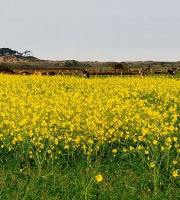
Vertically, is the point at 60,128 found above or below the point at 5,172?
above

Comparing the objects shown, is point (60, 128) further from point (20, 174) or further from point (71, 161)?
point (20, 174)

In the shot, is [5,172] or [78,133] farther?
[78,133]

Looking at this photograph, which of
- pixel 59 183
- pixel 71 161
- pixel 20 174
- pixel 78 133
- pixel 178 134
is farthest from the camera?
pixel 178 134

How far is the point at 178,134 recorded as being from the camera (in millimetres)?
9414

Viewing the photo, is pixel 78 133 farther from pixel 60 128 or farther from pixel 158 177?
pixel 158 177

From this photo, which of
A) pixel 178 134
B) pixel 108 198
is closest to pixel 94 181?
pixel 108 198

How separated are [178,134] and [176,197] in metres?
3.21

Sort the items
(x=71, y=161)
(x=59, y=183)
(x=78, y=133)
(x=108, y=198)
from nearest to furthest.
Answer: (x=108, y=198), (x=59, y=183), (x=71, y=161), (x=78, y=133)

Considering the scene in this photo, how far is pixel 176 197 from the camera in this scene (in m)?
6.40

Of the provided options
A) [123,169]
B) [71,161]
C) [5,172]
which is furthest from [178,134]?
[5,172]

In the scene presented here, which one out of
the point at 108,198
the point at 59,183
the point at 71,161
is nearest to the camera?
the point at 108,198

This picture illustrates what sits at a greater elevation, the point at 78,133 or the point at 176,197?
the point at 78,133

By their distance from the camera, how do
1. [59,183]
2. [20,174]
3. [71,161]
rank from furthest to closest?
[71,161], [20,174], [59,183]

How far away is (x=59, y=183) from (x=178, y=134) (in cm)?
388
